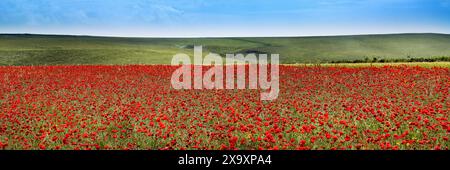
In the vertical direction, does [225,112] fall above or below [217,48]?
below

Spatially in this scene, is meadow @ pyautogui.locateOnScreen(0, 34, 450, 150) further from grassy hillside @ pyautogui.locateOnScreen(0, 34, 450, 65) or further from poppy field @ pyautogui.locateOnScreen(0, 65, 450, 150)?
grassy hillside @ pyautogui.locateOnScreen(0, 34, 450, 65)

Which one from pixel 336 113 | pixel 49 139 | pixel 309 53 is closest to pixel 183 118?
pixel 49 139

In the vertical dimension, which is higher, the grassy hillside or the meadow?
the grassy hillside

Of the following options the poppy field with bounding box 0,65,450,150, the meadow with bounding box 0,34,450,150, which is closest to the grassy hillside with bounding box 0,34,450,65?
the meadow with bounding box 0,34,450,150

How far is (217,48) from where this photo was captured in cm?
9831

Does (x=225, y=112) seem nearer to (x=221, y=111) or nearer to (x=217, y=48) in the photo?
(x=221, y=111)

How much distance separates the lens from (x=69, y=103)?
1506 cm

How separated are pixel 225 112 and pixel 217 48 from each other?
8609 centimetres

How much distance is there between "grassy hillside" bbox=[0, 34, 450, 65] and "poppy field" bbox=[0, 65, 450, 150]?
34.3 m

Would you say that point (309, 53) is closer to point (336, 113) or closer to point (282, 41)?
point (282, 41)

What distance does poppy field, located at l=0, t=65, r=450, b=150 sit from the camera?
9.31m

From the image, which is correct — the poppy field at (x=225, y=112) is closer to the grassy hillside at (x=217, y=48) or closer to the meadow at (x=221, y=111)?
the meadow at (x=221, y=111)

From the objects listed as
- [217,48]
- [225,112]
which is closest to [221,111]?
[225,112]
